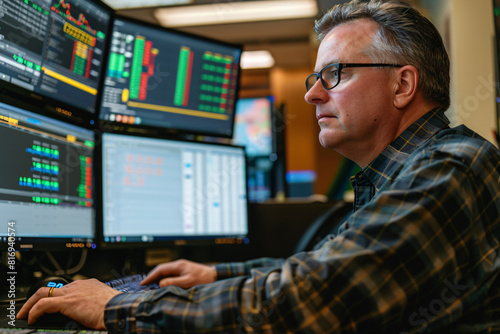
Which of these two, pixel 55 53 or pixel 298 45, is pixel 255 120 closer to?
pixel 298 45

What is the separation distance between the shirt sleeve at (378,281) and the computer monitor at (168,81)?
3.07ft

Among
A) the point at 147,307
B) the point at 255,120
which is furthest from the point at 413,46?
the point at 255,120

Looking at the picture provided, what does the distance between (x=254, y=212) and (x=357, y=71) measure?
2.86 feet

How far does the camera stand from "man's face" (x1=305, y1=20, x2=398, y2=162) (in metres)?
1.11

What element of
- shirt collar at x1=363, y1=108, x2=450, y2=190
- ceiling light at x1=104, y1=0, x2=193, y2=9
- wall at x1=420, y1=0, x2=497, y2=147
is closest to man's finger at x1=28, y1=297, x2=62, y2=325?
shirt collar at x1=363, y1=108, x2=450, y2=190

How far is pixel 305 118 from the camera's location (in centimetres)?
673

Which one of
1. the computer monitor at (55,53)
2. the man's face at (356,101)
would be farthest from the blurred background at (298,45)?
the computer monitor at (55,53)

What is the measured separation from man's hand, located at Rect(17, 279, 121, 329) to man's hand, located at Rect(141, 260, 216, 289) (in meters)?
0.35

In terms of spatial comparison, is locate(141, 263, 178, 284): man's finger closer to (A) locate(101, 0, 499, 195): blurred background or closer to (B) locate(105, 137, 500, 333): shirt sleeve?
(B) locate(105, 137, 500, 333): shirt sleeve

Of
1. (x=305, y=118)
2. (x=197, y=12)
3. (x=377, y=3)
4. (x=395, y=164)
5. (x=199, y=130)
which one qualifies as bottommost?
(x=395, y=164)

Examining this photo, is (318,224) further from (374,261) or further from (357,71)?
(374,261)

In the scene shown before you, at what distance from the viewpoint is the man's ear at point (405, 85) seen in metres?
1.08

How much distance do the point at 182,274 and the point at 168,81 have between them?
715 mm

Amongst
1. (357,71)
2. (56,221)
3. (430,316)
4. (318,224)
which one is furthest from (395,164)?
(56,221)
